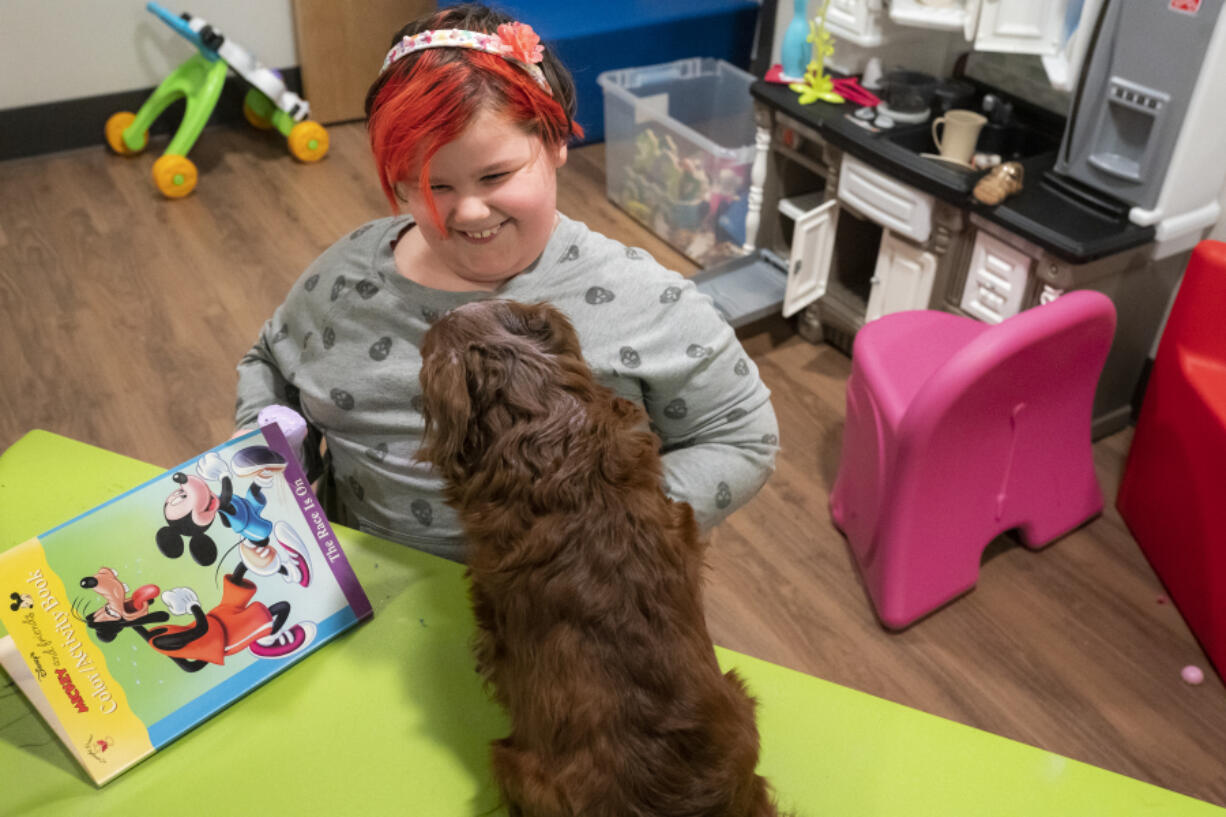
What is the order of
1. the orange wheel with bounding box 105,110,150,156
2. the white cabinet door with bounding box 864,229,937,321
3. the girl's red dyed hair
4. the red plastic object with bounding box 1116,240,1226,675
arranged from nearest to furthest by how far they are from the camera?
the girl's red dyed hair
the red plastic object with bounding box 1116,240,1226,675
the white cabinet door with bounding box 864,229,937,321
the orange wheel with bounding box 105,110,150,156

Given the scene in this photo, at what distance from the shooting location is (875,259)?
2.91m

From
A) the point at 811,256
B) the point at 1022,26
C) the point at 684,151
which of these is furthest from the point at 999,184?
the point at 684,151

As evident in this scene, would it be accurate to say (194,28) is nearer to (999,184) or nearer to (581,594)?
(999,184)

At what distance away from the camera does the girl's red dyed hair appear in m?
0.94

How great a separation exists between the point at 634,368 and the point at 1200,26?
58.7 inches

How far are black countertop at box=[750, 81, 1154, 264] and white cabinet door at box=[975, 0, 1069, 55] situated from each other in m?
0.27

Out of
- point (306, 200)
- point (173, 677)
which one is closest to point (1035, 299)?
point (173, 677)

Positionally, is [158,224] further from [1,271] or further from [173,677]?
[173,677]

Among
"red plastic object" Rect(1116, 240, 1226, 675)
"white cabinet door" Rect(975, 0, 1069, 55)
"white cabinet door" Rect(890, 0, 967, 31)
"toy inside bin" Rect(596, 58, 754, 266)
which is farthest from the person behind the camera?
"toy inside bin" Rect(596, 58, 754, 266)

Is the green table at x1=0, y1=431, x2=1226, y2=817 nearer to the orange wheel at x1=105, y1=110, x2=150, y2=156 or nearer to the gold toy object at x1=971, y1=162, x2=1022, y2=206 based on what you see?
the gold toy object at x1=971, y1=162, x2=1022, y2=206

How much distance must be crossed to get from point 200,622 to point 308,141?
3123 millimetres

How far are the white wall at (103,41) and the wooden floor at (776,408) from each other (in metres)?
0.27

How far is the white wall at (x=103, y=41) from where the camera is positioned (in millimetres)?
3439

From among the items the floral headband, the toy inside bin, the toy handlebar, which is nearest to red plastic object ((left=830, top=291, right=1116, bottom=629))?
the floral headband
